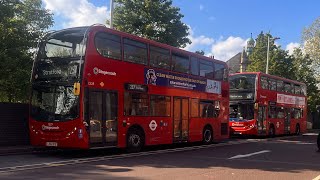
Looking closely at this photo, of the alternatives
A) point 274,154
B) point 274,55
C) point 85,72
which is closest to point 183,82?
point 274,154

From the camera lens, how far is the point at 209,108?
22.3 meters

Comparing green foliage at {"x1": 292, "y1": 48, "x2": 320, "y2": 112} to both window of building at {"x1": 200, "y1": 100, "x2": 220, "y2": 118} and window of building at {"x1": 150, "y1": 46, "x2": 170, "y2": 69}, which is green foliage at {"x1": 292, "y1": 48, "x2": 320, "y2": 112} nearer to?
window of building at {"x1": 200, "y1": 100, "x2": 220, "y2": 118}

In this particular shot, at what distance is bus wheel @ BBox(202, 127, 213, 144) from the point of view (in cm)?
2197

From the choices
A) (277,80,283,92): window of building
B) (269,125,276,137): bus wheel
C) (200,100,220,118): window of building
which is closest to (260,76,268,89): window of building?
(277,80,283,92): window of building

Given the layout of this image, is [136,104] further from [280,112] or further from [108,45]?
[280,112]

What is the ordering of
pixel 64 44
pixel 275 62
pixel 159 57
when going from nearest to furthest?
1. pixel 64 44
2. pixel 159 57
3. pixel 275 62

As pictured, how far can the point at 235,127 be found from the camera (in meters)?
28.5

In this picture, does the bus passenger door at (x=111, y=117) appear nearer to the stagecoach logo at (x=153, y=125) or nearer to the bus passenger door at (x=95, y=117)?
the bus passenger door at (x=95, y=117)

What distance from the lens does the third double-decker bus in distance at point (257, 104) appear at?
92.3 ft

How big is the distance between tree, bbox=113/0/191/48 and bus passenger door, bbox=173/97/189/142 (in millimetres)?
8005

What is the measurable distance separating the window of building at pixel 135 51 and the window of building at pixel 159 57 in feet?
1.43

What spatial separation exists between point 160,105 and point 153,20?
1024 centimetres

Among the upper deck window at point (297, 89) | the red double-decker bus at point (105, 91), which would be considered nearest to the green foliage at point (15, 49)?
the red double-decker bus at point (105, 91)

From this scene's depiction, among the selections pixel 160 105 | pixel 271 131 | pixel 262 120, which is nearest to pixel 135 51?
pixel 160 105
